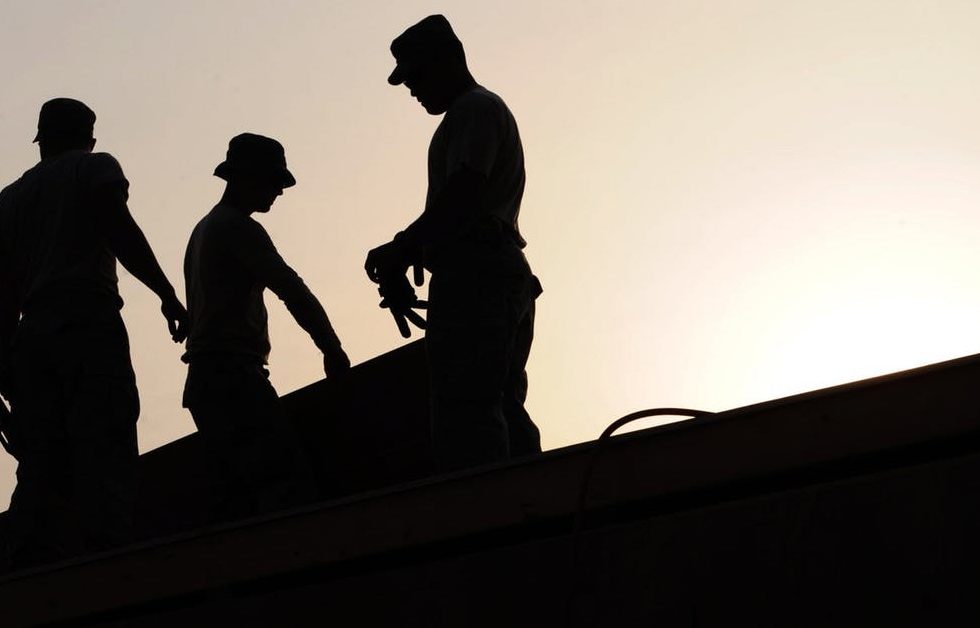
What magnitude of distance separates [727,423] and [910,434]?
366 millimetres

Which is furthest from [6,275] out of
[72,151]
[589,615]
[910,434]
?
[910,434]

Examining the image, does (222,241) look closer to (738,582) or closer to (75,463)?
(75,463)

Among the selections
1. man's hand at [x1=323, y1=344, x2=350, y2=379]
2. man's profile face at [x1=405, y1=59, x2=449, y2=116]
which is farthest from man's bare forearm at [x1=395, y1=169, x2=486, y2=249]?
man's hand at [x1=323, y1=344, x2=350, y2=379]

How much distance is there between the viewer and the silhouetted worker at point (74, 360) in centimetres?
496

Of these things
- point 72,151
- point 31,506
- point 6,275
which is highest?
point 72,151

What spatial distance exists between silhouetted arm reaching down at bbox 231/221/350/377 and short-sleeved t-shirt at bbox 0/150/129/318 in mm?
508

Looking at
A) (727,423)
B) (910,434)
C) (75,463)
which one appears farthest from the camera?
(75,463)

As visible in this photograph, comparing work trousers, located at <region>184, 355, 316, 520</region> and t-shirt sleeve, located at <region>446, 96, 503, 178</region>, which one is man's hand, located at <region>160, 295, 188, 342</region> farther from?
t-shirt sleeve, located at <region>446, 96, 503, 178</region>

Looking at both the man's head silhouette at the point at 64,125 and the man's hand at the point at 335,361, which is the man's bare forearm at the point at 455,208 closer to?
the man's hand at the point at 335,361

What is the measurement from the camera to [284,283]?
18.0 ft

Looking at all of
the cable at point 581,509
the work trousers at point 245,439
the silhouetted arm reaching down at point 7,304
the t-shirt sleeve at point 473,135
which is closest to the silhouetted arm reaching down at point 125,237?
the work trousers at point 245,439

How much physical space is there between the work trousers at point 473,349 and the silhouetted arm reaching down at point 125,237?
1.23 metres

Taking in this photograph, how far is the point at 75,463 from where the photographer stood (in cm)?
498

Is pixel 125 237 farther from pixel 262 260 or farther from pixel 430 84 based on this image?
pixel 430 84
